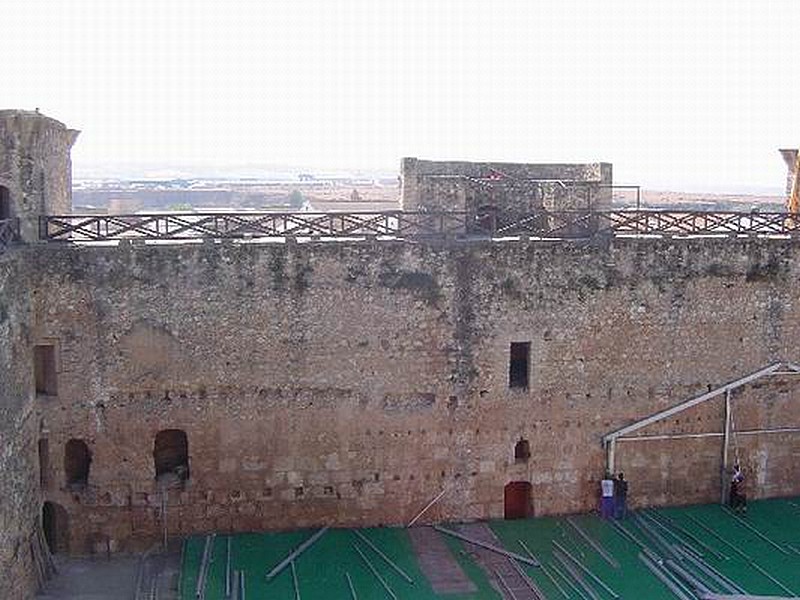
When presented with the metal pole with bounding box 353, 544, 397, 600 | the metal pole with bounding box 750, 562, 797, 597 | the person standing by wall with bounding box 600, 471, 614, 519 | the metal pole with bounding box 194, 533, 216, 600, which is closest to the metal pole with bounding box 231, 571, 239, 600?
the metal pole with bounding box 194, 533, 216, 600

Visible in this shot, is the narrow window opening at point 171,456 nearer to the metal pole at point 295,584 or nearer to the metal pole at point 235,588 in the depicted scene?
the metal pole at point 235,588

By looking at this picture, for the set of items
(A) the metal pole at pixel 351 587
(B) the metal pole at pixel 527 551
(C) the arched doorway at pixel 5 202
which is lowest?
(A) the metal pole at pixel 351 587

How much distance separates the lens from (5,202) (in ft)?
50.2

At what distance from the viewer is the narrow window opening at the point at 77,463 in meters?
15.6

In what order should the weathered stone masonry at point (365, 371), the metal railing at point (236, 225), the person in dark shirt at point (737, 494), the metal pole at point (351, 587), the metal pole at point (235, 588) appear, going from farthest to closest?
the person in dark shirt at point (737, 494) → the metal railing at point (236, 225) → the weathered stone masonry at point (365, 371) → the metal pole at point (351, 587) → the metal pole at point (235, 588)

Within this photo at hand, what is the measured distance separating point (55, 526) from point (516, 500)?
7.19 m

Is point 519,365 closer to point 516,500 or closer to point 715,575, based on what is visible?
point 516,500

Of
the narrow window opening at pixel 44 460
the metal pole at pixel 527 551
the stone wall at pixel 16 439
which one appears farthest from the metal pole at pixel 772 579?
the narrow window opening at pixel 44 460

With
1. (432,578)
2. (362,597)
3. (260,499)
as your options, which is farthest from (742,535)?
(260,499)

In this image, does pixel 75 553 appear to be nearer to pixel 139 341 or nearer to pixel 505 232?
pixel 139 341

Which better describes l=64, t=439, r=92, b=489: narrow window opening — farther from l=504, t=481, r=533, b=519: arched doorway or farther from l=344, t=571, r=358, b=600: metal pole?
l=504, t=481, r=533, b=519: arched doorway

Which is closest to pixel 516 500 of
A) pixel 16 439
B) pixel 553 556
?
pixel 553 556

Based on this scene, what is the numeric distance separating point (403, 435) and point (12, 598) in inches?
239

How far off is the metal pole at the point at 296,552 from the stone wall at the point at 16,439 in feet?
10.5
